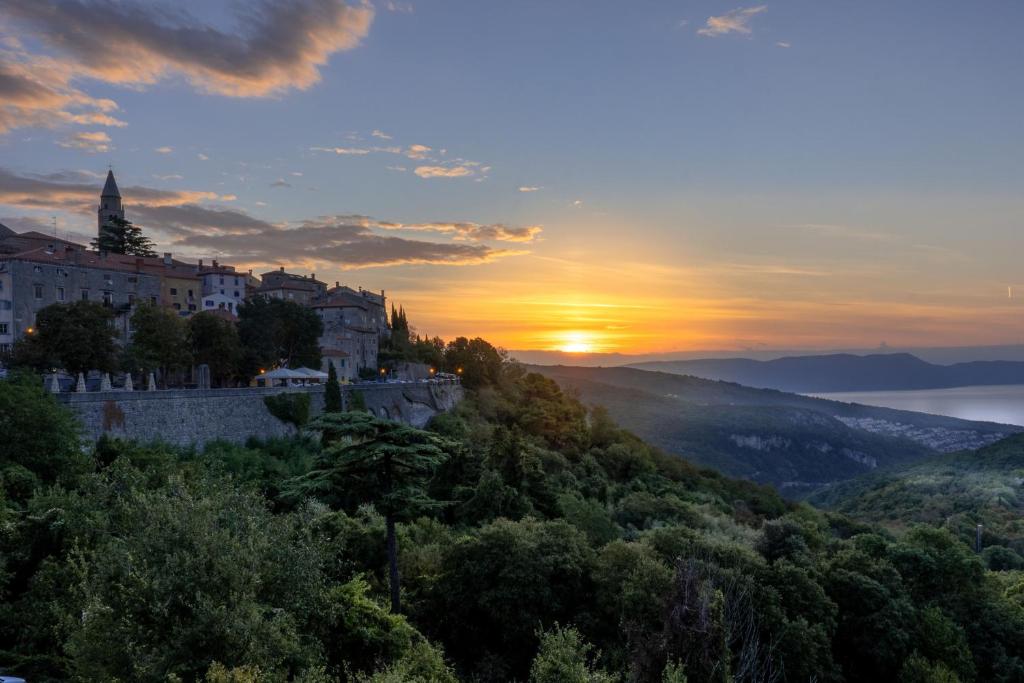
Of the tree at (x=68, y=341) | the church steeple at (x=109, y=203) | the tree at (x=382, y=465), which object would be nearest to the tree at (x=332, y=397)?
the tree at (x=68, y=341)

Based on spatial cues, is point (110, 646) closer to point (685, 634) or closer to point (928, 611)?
point (685, 634)

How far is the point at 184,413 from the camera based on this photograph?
36.6 metres

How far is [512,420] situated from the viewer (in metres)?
67.7

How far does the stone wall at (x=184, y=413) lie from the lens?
32.4m

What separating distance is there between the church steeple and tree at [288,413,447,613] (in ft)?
248

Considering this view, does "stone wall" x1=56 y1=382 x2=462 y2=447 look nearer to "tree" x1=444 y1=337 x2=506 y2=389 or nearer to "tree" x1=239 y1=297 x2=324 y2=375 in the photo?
"tree" x1=239 y1=297 x2=324 y2=375

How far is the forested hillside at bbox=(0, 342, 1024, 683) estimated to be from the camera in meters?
13.6

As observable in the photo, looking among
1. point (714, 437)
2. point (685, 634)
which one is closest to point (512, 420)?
point (685, 634)

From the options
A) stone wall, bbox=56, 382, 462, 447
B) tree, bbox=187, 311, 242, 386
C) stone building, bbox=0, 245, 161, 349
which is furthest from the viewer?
stone building, bbox=0, 245, 161, 349

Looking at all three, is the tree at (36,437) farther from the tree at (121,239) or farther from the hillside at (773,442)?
the hillside at (773,442)

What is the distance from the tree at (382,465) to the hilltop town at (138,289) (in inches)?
1104

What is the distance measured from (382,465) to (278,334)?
3888cm

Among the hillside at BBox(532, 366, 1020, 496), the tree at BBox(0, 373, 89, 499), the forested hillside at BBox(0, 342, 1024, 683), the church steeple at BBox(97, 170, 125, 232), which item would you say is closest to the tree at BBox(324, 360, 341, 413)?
the forested hillside at BBox(0, 342, 1024, 683)

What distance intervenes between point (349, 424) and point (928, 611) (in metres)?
29.7
